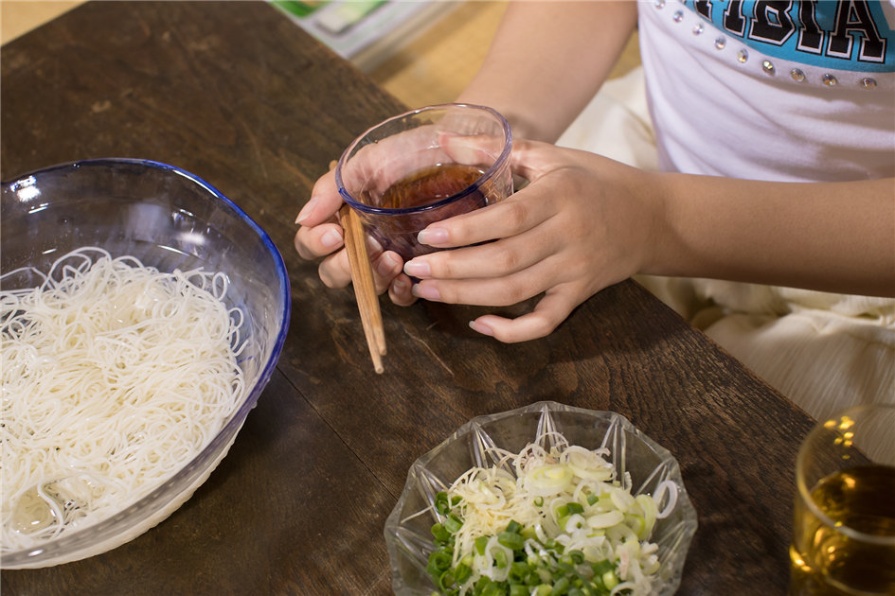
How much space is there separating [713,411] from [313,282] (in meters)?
0.46

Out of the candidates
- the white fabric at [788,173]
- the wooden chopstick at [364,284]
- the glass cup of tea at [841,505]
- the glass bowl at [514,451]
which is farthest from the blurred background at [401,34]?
the glass cup of tea at [841,505]

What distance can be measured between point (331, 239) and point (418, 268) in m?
0.13

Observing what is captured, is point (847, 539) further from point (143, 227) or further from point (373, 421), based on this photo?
point (143, 227)

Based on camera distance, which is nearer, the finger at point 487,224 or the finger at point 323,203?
the finger at point 487,224

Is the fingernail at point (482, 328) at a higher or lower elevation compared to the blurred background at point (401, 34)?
higher

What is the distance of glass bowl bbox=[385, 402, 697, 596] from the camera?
0.66 m

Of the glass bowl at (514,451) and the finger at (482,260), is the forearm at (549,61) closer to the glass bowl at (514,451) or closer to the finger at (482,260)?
the finger at (482,260)

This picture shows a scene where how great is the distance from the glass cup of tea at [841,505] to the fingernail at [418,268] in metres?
0.37

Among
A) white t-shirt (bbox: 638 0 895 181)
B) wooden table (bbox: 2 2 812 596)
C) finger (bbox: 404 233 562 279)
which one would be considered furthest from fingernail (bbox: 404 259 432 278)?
white t-shirt (bbox: 638 0 895 181)

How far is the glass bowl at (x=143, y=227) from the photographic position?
89 centimetres

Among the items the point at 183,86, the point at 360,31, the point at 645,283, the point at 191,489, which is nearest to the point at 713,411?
the point at 645,283

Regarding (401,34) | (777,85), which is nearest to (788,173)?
(777,85)

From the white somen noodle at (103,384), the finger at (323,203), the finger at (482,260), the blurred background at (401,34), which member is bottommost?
the blurred background at (401,34)

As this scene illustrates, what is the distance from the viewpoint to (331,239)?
0.88 meters
